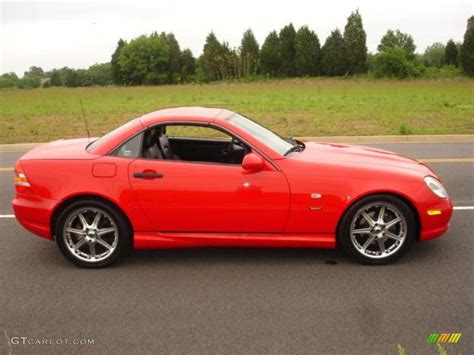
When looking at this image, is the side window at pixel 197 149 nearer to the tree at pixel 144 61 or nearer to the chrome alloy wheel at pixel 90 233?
the chrome alloy wheel at pixel 90 233

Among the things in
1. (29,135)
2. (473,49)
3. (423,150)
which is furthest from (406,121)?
(473,49)

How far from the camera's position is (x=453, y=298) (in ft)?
13.4

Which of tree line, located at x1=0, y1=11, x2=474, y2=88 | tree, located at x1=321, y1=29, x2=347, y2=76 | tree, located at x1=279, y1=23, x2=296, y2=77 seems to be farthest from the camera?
tree, located at x1=279, y1=23, x2=296, y2=77

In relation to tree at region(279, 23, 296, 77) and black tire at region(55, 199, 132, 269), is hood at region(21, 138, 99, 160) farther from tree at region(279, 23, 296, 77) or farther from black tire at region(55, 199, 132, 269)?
tree at region(279, 23, 296, 77)

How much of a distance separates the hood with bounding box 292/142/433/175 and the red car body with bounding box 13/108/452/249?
0.10 ft

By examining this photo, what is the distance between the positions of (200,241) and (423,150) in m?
7.99

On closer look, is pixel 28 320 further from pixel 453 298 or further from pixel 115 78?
pixel 115 78

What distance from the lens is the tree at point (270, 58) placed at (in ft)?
274

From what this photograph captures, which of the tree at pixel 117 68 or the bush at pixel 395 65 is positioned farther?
the tree at pixel 117 68

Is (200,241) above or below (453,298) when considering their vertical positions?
above

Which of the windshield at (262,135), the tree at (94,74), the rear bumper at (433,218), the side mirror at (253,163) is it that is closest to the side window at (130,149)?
the windshield at (262,135)

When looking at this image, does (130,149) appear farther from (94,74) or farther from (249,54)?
(249,54)

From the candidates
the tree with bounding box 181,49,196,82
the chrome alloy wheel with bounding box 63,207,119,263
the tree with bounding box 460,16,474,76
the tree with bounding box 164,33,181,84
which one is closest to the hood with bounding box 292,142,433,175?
the chrome alloy wheel with bounding box 63,207,119,263

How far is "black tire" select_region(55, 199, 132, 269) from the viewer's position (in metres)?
4.71
